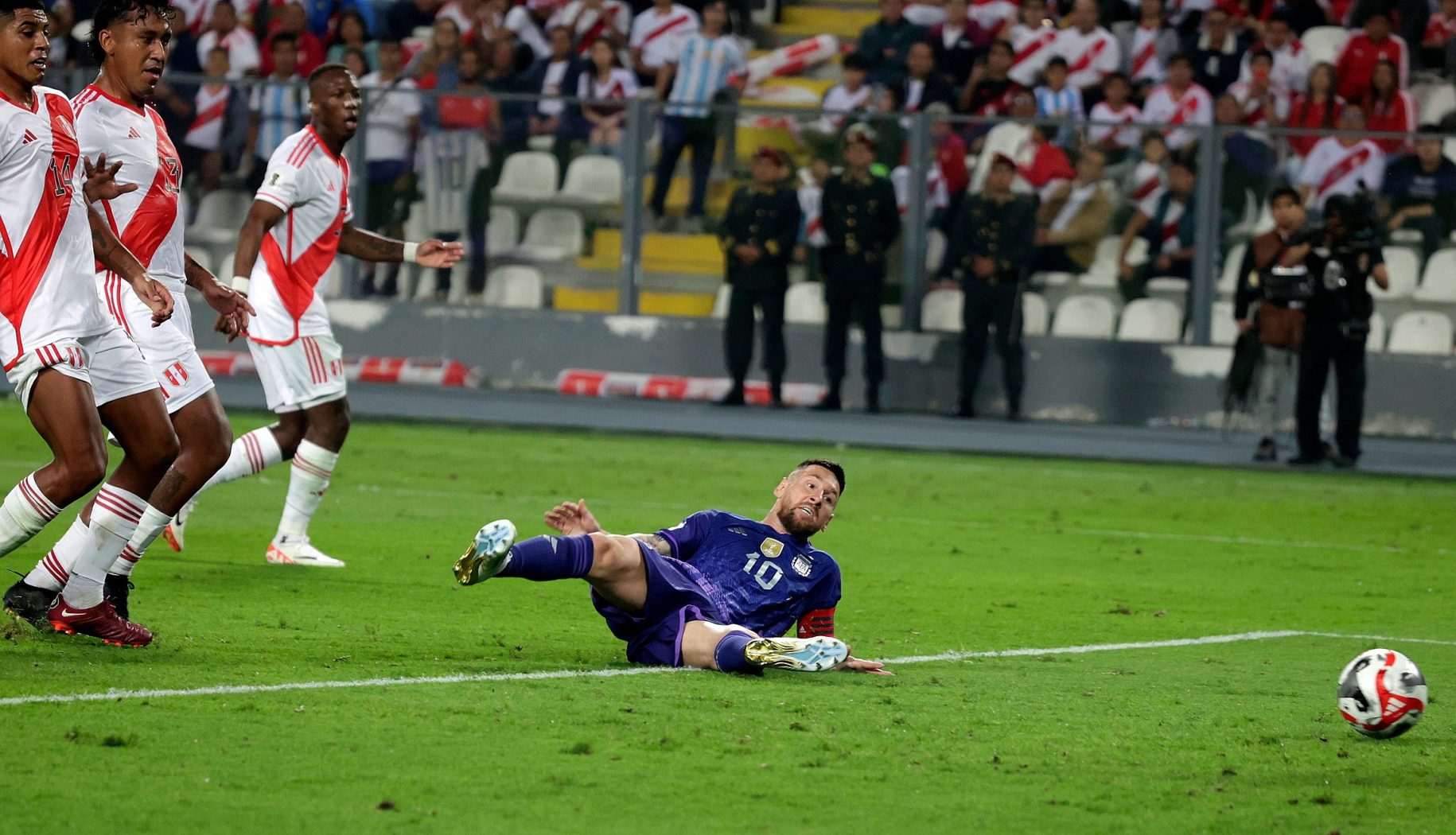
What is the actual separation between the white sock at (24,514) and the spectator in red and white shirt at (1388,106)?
1497 cm

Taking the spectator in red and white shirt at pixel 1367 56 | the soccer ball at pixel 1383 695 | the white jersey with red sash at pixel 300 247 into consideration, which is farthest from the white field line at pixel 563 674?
the spectator in red and white shirt at pixel 1367 56

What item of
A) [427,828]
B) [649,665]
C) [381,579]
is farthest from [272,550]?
[427,828]

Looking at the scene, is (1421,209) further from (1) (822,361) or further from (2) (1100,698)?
(2) (1100,698)

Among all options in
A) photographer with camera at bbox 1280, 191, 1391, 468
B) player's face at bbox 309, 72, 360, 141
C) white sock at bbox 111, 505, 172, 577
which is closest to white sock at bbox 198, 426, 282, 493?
player's face at bbox 309, 72, 360, 141

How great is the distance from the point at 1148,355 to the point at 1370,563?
7.81m

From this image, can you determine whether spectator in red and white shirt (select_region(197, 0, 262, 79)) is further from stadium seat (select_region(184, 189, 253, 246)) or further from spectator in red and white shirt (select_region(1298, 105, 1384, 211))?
spectator in red and white shirt (select_region(1298, 105, 1384, 211))

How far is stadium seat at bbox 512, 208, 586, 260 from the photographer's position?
19.9m

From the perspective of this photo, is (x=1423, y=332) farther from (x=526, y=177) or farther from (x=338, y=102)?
(x=338, y=102)

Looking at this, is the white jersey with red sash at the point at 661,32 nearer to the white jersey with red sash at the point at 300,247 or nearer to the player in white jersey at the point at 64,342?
the white jersey with red sash at the point at 300,247

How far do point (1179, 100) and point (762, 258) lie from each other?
4.36m

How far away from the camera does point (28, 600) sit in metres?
6.87

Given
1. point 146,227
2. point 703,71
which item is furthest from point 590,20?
point 146,227

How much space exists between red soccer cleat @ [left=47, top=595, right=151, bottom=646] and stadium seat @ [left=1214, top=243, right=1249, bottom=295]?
44.2ft

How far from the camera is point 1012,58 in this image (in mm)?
20406
